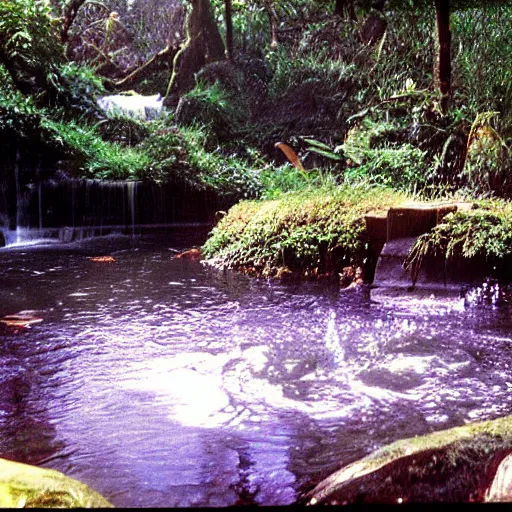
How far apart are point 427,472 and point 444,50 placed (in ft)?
Result: 27.6

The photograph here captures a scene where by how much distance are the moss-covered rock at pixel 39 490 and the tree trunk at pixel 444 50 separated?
27.5 ft

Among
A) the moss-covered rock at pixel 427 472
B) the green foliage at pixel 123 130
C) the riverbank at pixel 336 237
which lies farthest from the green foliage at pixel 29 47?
the moss-covered rock at pixel 427 472

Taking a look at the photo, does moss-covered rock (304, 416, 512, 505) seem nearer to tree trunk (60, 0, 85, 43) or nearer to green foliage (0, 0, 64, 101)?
green foliage (0, 0, 64, 101)

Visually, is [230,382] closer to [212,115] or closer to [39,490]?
[39,490]

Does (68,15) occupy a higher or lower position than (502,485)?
higher

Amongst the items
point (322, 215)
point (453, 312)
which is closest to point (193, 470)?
point (453, 312)

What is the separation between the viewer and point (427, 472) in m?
1.71

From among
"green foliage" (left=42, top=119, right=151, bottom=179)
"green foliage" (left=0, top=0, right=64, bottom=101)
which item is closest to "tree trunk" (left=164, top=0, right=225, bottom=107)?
"green foliage" (left=0, top=0, right=64, bottom=101)

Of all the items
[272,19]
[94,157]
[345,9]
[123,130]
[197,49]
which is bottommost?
[94,157]

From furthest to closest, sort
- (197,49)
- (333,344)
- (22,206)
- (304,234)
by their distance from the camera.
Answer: (197,49), (22,206), (304,234), (333,344)

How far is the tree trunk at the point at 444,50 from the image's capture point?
29.3 ft

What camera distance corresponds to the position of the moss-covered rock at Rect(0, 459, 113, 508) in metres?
1.60

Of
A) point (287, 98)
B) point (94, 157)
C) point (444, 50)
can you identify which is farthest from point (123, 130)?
point (444, 50)

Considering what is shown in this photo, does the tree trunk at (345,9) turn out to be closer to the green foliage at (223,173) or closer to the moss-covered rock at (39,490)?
the green foliage at (223,173)
